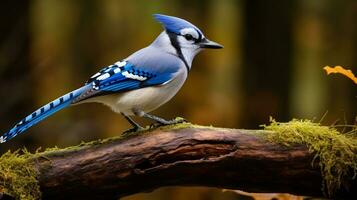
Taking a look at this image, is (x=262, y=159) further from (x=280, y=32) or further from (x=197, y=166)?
(x=280, y=32)

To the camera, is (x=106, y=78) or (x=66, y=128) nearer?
(x=106, y=78)

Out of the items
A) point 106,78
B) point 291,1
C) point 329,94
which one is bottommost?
point 329,94

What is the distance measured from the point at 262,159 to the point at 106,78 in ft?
4.22

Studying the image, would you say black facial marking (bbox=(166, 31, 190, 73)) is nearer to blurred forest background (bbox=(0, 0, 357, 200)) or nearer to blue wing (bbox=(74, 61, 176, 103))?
blue wing (bbox=(74, 61, 176, 103))

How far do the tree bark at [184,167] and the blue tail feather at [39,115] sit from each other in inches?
10.6

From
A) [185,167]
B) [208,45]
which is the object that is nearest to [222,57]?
[208,45]

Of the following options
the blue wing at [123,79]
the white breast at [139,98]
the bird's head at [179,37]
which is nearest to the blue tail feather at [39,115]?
the blue wing at [123,79]

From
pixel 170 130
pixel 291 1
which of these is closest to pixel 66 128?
pixel 291 1

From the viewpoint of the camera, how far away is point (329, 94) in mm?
10930

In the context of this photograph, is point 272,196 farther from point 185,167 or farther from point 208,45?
point 208,45

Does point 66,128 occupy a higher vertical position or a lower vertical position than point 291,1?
lower

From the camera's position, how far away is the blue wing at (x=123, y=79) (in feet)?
15.9

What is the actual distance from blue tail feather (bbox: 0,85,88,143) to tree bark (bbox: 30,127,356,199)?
27cm

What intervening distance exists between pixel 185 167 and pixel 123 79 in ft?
3.27
